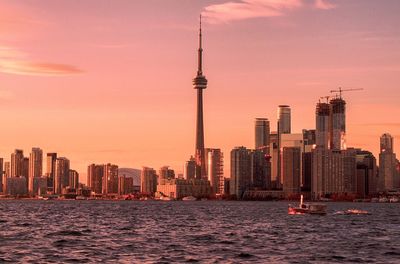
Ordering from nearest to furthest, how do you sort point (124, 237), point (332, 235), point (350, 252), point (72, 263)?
point (72, 263) → point (350, 252) → point (124, 237) → point (332, 235)

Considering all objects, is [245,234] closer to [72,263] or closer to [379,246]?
[379,246]

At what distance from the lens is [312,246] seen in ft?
328

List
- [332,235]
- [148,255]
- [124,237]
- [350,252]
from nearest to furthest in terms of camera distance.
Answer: [148,255] < [350,252] < [124,237] < [332,235]

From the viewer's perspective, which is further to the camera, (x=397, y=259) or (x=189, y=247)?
(x=189, y=247)

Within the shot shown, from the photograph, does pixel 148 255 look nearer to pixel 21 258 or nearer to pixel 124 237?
pixel 21 258

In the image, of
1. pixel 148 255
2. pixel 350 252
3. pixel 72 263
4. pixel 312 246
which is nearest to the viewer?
pixel 72 263

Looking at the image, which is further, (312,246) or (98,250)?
(312,246)

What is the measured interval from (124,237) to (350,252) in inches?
1344

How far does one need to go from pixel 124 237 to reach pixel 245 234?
21.3 meters

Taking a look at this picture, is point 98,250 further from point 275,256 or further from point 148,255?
point 275,256

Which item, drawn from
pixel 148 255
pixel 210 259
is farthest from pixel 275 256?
pixel 148 255

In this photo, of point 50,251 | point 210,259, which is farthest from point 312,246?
point 50,251

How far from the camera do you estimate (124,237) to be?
11262cm

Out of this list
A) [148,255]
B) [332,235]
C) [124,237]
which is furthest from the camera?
[332,235]
